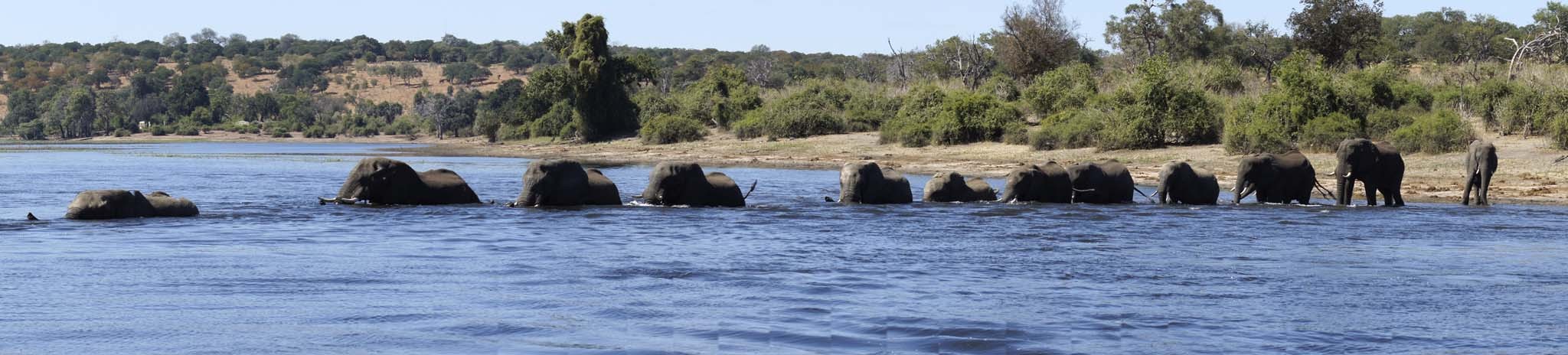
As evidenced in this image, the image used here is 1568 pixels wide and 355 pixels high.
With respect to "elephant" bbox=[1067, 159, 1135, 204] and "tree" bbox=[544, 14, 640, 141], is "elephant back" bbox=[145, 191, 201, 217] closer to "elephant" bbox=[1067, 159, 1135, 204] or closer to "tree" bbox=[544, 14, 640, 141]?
"elephant" bbox=[1067, 159, 1135, 204]

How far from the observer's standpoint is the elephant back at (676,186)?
2403 cm

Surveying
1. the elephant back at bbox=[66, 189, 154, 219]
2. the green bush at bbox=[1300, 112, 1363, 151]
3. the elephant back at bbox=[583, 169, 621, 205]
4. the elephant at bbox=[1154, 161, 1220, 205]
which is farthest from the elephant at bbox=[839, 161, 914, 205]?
the green bush at bbox=[1300, 112, 1363, 151]

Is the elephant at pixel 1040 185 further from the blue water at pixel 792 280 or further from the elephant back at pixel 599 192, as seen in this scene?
the elephant back at pixel 599 192

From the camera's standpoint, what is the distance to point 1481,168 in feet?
78.2

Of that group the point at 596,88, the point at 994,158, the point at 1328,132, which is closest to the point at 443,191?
the point at 994,158

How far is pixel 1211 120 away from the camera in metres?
40.3

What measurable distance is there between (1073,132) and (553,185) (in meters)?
21.8

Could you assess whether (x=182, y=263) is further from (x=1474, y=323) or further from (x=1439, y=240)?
(x=1439, y=240)

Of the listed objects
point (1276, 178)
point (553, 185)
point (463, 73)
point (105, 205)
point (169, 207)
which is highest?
point (463, 73)

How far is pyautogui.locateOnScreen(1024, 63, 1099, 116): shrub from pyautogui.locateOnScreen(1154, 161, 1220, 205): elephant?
21523 mm

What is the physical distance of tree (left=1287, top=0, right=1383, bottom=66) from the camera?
57.8 metres

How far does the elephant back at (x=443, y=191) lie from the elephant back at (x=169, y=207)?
3.70 m

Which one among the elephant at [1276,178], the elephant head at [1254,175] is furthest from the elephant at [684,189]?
the elephant at [1276,178]

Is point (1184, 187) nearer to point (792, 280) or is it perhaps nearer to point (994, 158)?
point (792, 280)
